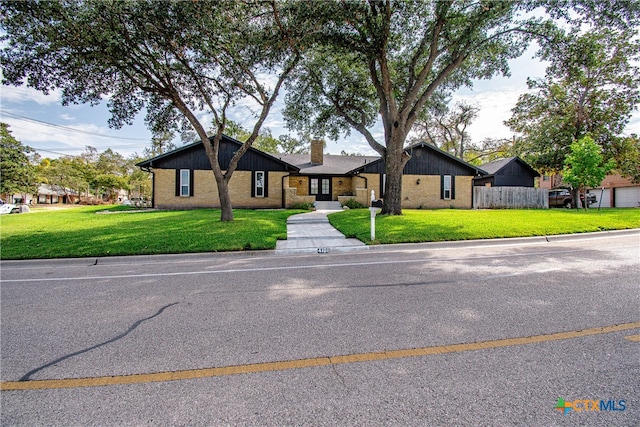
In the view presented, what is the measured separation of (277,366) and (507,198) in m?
27.3

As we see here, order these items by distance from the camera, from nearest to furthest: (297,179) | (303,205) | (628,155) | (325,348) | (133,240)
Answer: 1. (325,348)
2. (133,240)
3. (303,205)
4. (297,179)
5. (628,155)

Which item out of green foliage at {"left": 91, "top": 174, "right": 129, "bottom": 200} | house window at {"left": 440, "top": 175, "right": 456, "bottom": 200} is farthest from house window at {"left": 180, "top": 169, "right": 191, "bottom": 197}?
green foliage at {"left": 91, "top": 174, "right": 129, "bottom": 200}

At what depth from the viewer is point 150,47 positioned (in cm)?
1091

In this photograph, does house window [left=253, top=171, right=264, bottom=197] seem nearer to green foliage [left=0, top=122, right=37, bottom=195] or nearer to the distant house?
the distant house

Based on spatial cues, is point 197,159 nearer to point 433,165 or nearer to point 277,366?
point 433,165

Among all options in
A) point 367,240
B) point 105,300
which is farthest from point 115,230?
point 367,240

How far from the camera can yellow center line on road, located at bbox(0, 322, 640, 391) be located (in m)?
2.36

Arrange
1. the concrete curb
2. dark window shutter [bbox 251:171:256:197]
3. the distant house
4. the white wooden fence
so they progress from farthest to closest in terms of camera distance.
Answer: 1. the distant house
2. the white wooden fence
3. dark window shutter [bbox 251:171:256:197]
4. the concrete curb

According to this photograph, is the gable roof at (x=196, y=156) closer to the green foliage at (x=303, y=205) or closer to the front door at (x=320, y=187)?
the green foliage at (x=303, y=205)

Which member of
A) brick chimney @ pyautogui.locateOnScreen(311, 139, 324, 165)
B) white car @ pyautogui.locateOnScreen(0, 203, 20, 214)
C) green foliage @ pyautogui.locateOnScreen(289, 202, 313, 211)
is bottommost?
white car @ pyautogui.locateOnScreen(0, 203, 20, 214)

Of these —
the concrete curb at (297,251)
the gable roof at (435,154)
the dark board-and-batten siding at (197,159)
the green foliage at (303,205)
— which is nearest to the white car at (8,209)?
the dark board-and-batten siding at (197,159)

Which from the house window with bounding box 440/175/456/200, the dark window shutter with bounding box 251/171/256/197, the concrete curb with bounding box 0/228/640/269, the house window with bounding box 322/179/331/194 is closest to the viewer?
the concrete curb with bounding box 0/228/640/269

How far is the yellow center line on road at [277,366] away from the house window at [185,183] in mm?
20449

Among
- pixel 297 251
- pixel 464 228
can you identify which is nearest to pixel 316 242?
pixel 297 251
